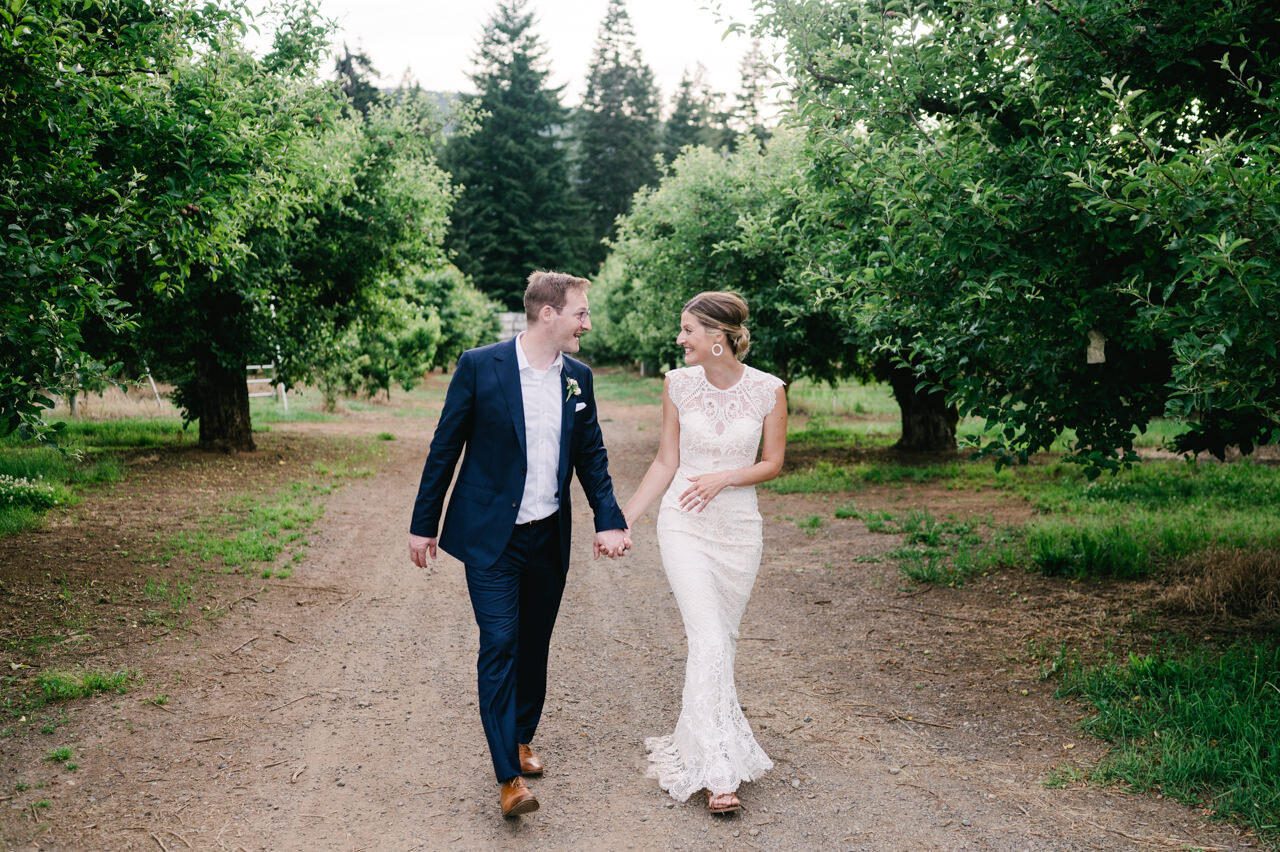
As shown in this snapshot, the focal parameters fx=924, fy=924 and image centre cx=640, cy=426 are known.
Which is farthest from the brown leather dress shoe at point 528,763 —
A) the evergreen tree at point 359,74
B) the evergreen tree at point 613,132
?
the evergreen tree at point 613,132

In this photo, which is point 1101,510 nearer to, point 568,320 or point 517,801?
point 568,320

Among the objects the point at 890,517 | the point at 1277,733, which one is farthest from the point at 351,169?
the point at 1277,733

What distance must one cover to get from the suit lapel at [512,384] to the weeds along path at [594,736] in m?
1.73

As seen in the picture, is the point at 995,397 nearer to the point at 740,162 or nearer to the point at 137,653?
the point at 137,653

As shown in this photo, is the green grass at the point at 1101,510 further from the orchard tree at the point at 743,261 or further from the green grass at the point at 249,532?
the green grass at the point at 249,532

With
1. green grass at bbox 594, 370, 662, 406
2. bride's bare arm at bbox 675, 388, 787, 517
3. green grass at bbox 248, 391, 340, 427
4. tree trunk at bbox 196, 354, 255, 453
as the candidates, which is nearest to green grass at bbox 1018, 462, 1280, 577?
bride's bare arm at bbox 675, 388, 787, 517

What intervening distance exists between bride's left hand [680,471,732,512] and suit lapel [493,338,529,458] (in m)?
0.84

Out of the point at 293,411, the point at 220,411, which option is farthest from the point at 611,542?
the point at 293,411

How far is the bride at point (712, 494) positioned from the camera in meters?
4.46

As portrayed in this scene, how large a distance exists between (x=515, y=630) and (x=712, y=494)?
1145mm

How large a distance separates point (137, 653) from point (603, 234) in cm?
6622

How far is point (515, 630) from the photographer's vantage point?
4266 millimetres

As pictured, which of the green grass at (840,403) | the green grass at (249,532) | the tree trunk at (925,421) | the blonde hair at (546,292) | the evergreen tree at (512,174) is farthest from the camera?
the evergreen tree at (512,174)

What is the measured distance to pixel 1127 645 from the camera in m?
6.42
